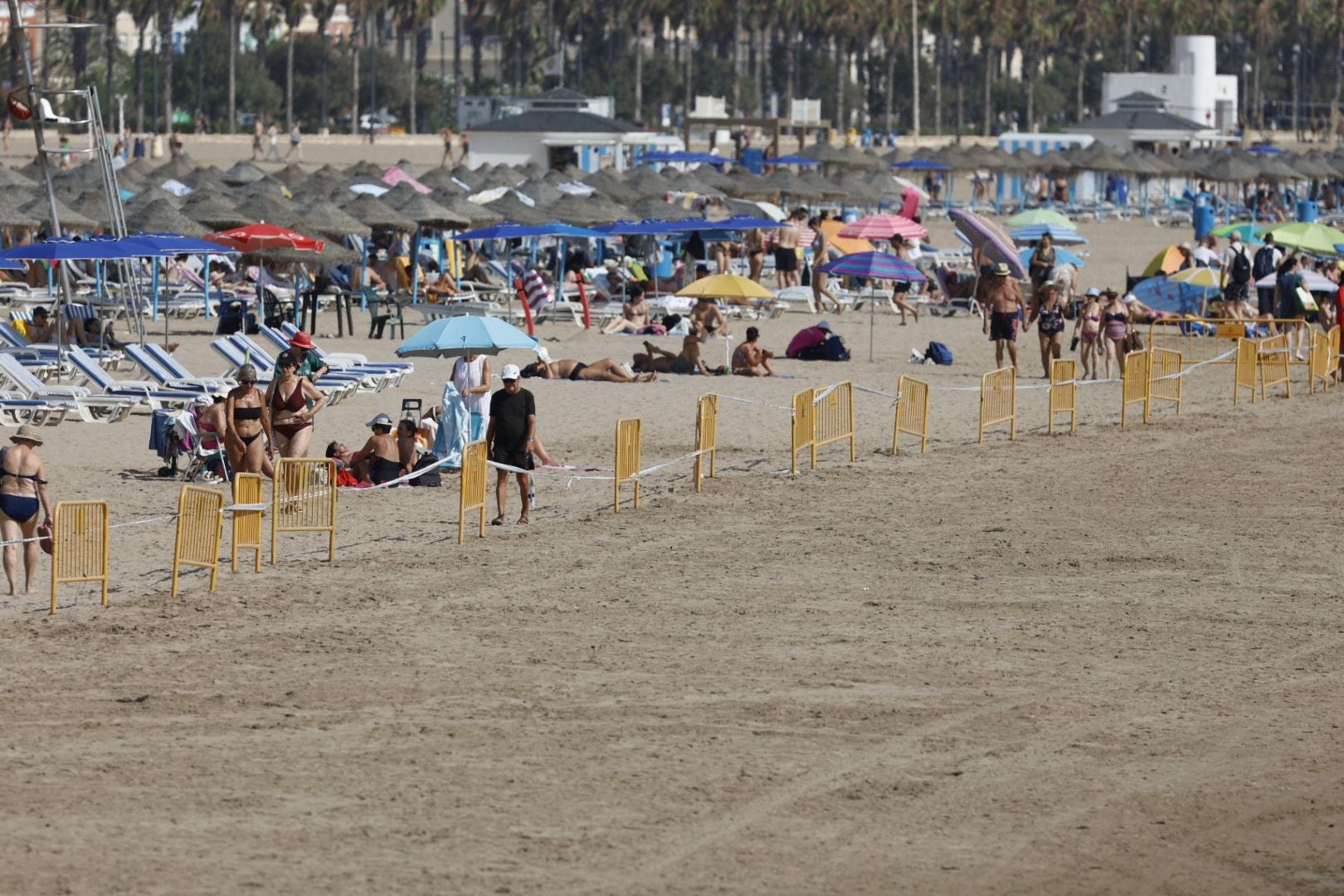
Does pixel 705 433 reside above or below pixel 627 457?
above

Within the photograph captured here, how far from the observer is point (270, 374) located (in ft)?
71.2

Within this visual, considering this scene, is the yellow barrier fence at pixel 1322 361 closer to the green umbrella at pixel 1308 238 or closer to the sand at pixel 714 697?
the sand at pixel 714 697

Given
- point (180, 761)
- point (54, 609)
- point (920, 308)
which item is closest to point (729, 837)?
point (180, 761)

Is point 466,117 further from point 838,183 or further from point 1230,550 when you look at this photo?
point 1230,550

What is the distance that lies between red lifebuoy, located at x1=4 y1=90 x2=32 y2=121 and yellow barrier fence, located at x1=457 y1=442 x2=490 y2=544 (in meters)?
13.4

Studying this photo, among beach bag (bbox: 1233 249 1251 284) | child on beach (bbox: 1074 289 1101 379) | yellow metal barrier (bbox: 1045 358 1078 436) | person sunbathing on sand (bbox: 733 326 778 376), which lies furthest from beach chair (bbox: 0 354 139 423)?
beach bag (bbox: 1233 249 1251 284)

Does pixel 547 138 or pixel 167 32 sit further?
pixel 167 32

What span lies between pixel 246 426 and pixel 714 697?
6.39 metres

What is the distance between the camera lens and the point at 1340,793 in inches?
350

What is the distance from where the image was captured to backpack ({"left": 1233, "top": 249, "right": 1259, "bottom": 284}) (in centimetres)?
2986

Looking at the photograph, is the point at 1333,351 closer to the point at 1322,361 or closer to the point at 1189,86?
the point at 1322,361

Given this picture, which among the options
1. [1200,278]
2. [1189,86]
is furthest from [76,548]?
[1189,86]

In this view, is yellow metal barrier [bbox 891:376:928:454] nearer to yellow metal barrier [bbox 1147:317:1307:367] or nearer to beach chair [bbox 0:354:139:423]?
beach chair [bbox 0:354:139:423]

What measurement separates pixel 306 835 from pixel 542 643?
345 centimetres
